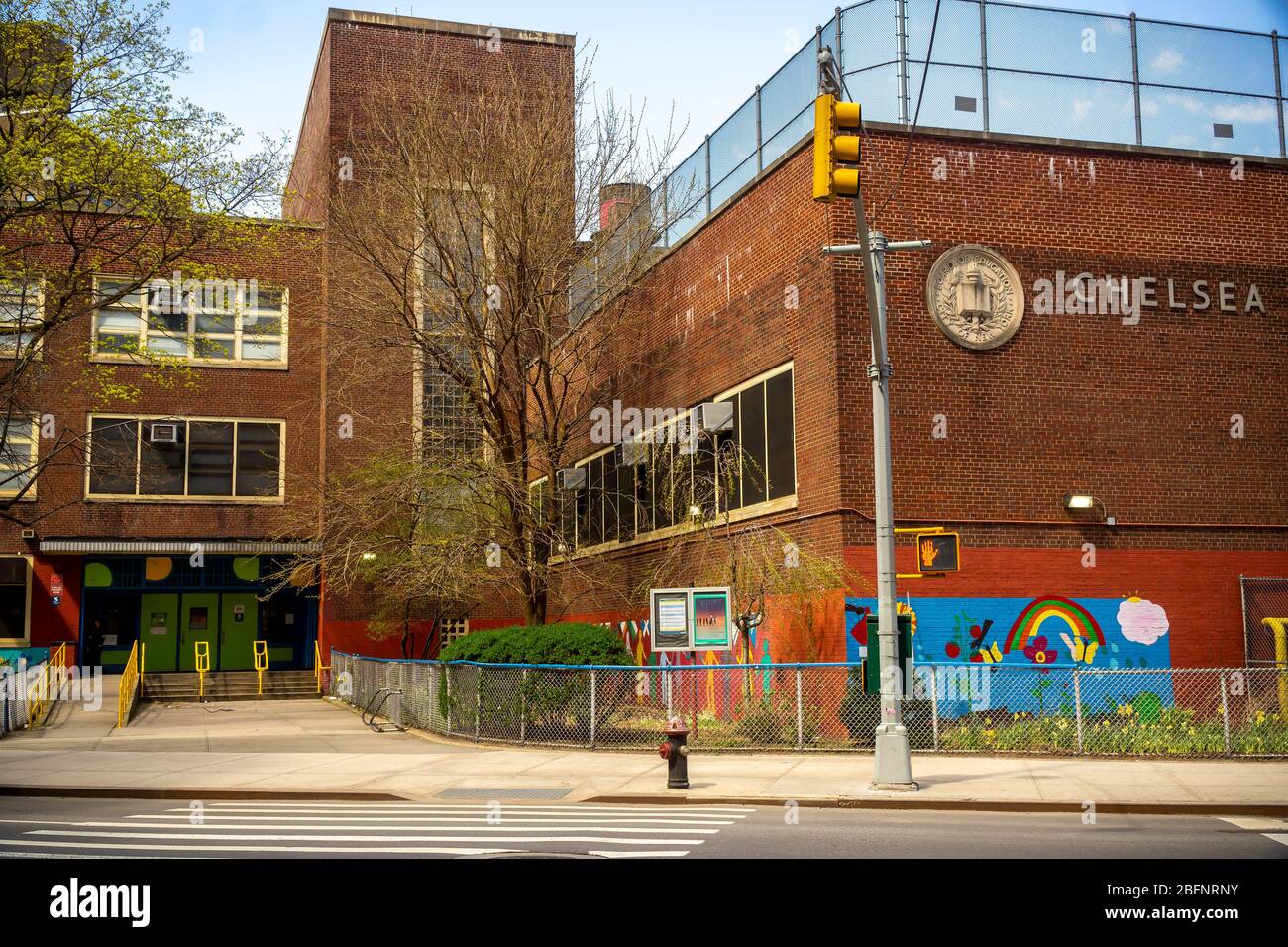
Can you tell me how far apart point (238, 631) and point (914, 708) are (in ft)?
89.7

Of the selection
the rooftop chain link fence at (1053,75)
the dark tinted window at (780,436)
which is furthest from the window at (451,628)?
the rooftop chain link fence at (1053,75)

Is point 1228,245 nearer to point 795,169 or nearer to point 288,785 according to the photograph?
point 795,169

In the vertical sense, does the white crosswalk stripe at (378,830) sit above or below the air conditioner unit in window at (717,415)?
below

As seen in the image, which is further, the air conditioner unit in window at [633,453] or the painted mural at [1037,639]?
the air conditioner unit in window at [633,453]

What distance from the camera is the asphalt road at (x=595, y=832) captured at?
1079cm

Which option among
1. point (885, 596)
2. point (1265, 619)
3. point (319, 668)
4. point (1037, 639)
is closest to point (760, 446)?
point (1037, 639)

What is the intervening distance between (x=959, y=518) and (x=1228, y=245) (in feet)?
26.1

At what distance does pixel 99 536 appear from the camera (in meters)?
37.1

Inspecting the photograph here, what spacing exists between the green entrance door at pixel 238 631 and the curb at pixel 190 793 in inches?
934

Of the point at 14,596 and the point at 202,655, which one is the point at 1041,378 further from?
the point at 14,596

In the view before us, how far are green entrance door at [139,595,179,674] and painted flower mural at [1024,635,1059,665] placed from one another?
93.9ft

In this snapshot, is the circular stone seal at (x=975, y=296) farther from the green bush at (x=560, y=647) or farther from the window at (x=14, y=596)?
the window at (x=14, y=596)

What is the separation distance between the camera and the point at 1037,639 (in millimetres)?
21234
